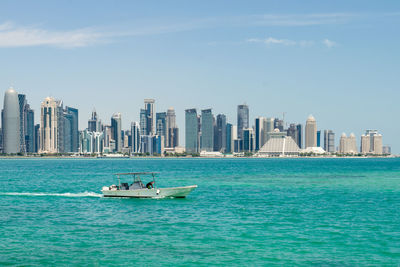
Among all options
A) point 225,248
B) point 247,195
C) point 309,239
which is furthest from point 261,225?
point 247,195

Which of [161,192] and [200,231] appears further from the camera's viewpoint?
[161,192]

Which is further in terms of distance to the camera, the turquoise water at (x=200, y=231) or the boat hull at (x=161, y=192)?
the boat hull at (x=161, y=192)

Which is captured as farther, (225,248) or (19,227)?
(19,227)

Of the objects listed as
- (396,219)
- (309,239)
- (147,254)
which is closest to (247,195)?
(396,219)

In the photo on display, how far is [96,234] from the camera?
39844 millimetres

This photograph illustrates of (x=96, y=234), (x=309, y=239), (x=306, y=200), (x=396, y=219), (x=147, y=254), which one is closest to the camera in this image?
(x=147, y=254)

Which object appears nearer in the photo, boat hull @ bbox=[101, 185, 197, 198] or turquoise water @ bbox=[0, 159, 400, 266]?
turquoise water @ bbox=[0, 159, 400, 266]

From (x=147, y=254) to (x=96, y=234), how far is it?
840cm

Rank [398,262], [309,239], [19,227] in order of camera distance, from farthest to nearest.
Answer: [19,227] → [309,239] → [398,262]

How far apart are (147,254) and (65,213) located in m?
22.0

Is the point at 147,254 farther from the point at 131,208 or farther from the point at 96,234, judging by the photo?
the point at 131,208

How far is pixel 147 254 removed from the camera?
108 ft

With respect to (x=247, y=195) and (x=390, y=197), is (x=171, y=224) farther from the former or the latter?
(x=390, y=197)

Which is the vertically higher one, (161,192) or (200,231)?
(161,192)
